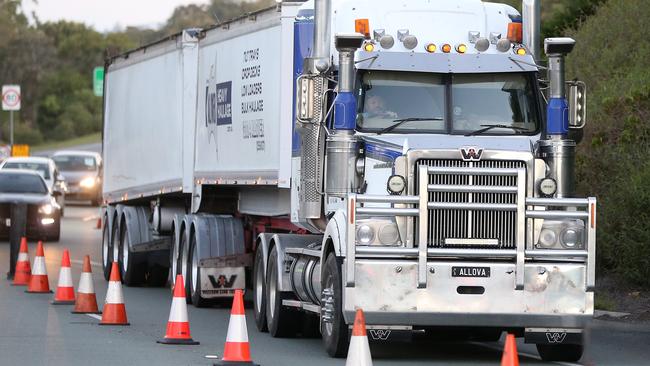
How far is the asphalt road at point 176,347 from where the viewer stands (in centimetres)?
1414

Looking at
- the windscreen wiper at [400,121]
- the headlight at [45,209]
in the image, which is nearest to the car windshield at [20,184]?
the headlight at [45,209]

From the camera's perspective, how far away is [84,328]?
16.8 metres

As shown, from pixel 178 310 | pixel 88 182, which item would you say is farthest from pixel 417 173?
pixel 88 182

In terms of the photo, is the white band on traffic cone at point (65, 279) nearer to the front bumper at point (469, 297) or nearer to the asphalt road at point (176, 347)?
the asphalt road at point (176, 347)

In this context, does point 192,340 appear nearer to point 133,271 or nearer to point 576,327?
point 576,327

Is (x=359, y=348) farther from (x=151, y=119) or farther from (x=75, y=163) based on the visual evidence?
(x=75, y=163)

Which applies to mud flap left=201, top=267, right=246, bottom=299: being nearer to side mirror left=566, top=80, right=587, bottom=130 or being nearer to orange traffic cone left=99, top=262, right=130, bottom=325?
orange traffic cone left=99, top=262, right=130, bottom=325

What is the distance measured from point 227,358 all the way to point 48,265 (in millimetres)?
14651

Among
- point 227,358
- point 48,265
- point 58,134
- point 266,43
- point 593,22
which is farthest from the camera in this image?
point 58,134

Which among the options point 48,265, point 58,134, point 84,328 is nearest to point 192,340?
point 84,328

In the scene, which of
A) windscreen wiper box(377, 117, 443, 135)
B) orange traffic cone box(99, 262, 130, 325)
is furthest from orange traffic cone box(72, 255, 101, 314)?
windscreen wiper box(377, 117, 443, 135)

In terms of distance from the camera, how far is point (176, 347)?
15031mm

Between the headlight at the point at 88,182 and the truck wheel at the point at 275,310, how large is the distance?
34.6 metres

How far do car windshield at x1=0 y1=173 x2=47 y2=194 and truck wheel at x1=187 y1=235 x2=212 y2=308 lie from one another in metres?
13.9
